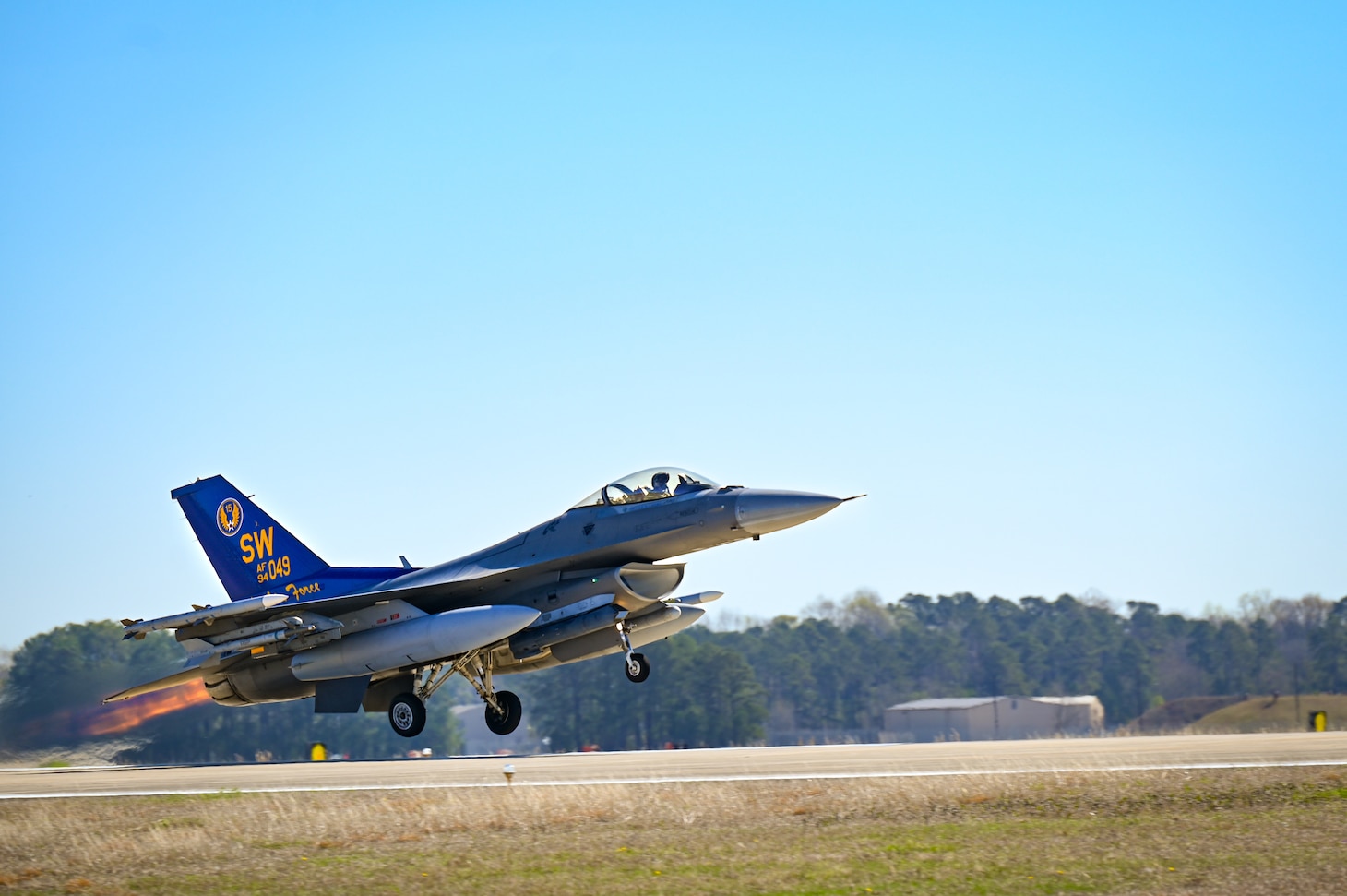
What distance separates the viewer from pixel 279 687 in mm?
23562

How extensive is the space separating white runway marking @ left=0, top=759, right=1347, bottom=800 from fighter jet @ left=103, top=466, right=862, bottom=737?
257 centimetres

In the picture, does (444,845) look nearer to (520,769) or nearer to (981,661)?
(520,769)

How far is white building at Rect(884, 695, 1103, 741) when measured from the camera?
6838cm

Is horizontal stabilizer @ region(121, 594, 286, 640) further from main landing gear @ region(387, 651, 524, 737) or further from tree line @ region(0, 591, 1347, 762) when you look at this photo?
tree line @ region(0, 591, 1347, 762)

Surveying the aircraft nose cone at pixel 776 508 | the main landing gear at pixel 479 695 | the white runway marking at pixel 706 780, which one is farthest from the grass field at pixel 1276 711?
the aircraft nose cone at pixel 776 508

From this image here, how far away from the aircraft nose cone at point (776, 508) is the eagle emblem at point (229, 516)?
36.8ft

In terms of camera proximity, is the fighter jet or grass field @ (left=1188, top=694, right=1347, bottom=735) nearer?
the fighter jet

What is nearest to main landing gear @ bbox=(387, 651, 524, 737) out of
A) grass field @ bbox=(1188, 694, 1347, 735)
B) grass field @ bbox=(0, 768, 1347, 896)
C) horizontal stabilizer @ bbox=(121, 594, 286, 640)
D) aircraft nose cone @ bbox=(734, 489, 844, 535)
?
horizontal stabilizer @ bbox=(121, 594, 286, 640)

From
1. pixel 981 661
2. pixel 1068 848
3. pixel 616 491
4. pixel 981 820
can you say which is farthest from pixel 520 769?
pixel 981 661

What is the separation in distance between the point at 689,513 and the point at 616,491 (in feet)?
5.33

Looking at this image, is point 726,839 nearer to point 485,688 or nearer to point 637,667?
point 637,667

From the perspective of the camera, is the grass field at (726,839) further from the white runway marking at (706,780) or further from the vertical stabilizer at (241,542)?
the vertical stabilizer at (241,542)

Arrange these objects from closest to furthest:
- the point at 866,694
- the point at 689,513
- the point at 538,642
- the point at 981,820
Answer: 1. the point at 981,820
2. the point at 689,513
3. the point at 538,642
4. the point at 866,694

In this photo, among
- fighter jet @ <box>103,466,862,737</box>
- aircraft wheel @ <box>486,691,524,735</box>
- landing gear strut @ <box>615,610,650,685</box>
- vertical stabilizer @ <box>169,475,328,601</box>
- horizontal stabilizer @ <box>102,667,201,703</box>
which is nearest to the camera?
landing gear strut @ <box>615,610,650,685</box>
